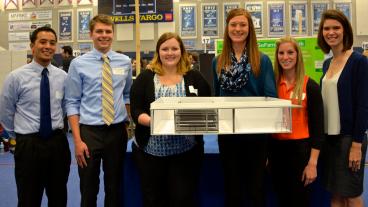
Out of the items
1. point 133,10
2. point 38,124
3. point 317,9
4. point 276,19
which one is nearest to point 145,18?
→ point 133,10

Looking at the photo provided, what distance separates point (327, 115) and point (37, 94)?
185cm

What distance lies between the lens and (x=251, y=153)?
1.86m

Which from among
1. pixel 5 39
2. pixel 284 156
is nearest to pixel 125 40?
pixel 5 39

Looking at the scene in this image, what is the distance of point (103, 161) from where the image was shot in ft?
7.36

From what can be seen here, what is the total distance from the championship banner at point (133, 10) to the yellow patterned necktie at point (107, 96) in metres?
8.29

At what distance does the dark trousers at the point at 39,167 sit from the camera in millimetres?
2279

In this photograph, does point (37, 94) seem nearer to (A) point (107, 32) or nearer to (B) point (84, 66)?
(B) point (84, 66)

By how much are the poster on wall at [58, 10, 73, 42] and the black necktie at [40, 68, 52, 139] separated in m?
10.0

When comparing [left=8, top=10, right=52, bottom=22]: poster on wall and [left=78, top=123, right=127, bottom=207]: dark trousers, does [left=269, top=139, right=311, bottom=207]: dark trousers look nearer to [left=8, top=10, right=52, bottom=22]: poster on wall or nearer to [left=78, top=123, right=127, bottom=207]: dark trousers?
[left=78, top=123, right=127, bottom=207]: dark trousers

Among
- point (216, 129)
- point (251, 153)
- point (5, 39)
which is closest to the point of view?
point (216, 129)

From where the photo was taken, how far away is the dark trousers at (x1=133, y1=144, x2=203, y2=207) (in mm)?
1935

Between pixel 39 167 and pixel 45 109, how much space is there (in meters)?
0.38

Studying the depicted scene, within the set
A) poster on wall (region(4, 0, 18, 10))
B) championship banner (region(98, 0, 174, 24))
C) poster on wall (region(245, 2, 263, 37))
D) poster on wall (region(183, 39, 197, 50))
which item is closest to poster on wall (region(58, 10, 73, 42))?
poster on wall (region(4, 0, 18, 10))

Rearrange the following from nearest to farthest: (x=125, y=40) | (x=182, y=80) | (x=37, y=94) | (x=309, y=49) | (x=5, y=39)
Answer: (x=182, y=80)
(x=37, y=94)
(x=309, y=49)
(x=125, y=40)
(x=5, y=39)
